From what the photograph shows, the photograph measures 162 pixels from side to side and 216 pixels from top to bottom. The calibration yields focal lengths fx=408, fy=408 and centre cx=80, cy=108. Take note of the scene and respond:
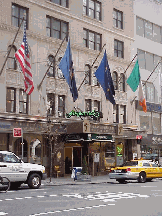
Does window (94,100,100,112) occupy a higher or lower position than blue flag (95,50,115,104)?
lower

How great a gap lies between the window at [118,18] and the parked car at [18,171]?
2345cm

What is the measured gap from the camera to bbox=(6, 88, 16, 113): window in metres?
30.2

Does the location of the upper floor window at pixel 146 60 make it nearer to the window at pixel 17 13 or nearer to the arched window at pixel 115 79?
the arched window at pixel 115 79

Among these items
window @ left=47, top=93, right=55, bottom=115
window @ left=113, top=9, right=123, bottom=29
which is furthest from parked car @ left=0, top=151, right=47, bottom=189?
window @ left=113, top=9, right=123, bottom=29

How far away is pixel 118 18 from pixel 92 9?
425 centimetres

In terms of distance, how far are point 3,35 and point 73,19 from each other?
27.6 ft

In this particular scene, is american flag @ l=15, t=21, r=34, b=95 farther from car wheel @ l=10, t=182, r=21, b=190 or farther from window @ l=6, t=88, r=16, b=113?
car wheel @ l=10, t=182, r=21, b=190

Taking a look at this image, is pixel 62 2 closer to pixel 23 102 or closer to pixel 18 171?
pixel 23 102

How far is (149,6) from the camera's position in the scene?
152 feet

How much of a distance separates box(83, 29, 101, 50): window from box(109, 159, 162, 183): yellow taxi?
1406cm

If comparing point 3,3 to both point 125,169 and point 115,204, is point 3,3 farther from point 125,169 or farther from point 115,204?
point 115,204

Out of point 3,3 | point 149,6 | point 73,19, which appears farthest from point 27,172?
point 149,6

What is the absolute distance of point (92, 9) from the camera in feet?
128

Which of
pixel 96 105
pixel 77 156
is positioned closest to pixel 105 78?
pixel 96 105
